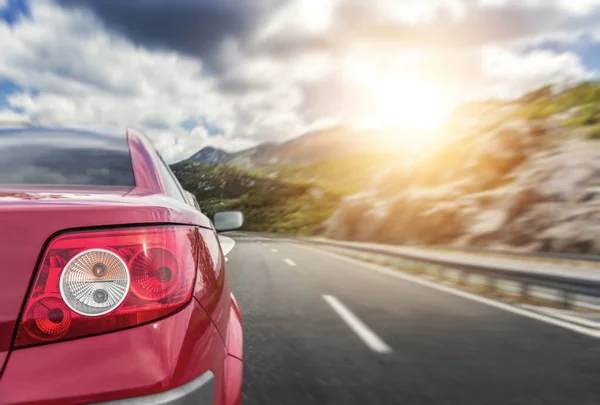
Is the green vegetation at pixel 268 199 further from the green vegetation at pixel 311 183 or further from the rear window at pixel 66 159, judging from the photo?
the rear window at pixel 66 159

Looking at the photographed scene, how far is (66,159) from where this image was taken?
2721 mm

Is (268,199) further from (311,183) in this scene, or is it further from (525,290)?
(525,290)

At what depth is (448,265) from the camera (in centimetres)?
1141

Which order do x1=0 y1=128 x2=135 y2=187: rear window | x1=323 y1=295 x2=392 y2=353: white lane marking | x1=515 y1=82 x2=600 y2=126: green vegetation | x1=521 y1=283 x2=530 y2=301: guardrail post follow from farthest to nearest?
1. x1=515 y1=82 x2=600 y2=126: green vegetation
2. x1=521 y1=283 x2=530 y2=301: guardrail post
3. x1=323 y1=295 x2=392 y2=353: white lane marking
4. x1=0 y1=128 x2=135 y2=187: rear window

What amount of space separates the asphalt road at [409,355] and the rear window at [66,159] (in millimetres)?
1759

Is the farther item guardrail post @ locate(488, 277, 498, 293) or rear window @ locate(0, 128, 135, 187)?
guardrail post @ locate(488, 277, 498, 293)

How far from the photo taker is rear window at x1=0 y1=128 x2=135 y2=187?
2570 mm

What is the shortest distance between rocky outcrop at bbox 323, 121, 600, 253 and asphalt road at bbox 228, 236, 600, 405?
16869mm

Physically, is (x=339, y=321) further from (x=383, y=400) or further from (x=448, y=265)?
(x=448, y=265)

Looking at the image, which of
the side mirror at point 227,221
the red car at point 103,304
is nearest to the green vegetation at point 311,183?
the side mirror at point 227,221

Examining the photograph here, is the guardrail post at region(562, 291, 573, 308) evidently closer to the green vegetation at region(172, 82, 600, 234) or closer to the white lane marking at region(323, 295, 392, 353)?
the white lane marking at region(323, 295, 392, 353)

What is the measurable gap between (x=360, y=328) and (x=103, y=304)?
4.81 m

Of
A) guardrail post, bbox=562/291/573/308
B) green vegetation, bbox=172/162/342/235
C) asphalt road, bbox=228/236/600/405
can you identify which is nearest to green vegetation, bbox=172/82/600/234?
green vegetation, bbox=172/162/342/235

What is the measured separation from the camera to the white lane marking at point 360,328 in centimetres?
501
